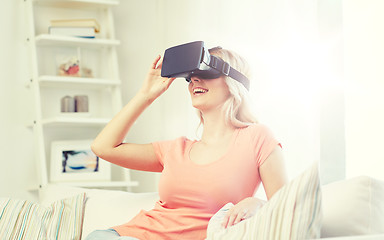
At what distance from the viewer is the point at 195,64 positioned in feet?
5.01

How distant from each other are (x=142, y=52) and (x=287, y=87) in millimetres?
1668

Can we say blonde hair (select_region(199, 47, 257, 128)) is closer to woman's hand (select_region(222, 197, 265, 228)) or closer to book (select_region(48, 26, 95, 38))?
woman's hand (select_region(222, 197, 265, 228))

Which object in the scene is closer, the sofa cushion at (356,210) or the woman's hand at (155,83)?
the sofa cushion at (356,210)

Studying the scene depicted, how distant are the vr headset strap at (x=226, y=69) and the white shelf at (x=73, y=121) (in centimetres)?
176

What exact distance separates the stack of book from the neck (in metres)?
1.88

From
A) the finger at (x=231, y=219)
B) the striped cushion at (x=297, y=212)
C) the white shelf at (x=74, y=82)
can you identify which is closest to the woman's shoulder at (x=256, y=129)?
the finger at (x=231, y=219)

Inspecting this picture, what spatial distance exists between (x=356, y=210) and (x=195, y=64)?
0.62 metres

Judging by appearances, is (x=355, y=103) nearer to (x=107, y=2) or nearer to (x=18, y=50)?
(x=107, y=2)

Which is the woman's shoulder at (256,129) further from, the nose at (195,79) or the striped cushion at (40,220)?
the striped cushion at (40,220)

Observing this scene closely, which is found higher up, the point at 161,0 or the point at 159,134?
A: the point at 161,0

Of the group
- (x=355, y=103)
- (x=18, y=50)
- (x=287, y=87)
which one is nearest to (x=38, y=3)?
(x=18, y=50)

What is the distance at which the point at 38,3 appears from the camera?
3406 mm

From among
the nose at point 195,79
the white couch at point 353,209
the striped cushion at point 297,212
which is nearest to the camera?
the striped cushion at point 297,212

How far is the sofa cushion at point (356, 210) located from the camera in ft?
3.77
